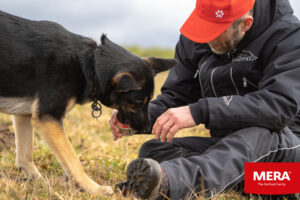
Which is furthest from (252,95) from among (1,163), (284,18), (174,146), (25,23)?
(1,163)

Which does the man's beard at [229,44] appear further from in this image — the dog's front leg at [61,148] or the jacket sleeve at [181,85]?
the dog's front leg at [61,148]

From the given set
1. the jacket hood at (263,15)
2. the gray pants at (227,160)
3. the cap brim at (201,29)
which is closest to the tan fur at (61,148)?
the gray pants at (227,160)

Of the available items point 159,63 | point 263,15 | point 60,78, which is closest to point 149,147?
point 159,63

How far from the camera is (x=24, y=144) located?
349cm

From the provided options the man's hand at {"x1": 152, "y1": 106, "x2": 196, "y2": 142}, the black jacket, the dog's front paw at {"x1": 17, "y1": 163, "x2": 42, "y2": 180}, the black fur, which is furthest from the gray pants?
the dog's front paw at {"x1": 17, "y1": 163, "x2": 42, "y2": 180}

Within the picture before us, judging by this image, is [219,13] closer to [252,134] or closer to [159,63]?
[159,63]

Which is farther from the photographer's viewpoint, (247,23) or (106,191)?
(247,23)

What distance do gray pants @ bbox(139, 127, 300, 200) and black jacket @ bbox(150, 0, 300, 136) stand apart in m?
0.14

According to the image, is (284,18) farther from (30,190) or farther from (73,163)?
(30,190)

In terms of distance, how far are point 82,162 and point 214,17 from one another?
2189 mm

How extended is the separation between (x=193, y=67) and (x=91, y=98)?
3.89ft

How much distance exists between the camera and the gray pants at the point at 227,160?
2.38 metres

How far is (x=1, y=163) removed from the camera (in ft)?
11.4

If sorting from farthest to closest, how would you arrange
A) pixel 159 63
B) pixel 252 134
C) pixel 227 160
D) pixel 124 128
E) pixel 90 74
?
pixel 159 63, pixel 124 128, pixel 90 74, pixel 252 134, pixel 227 160
